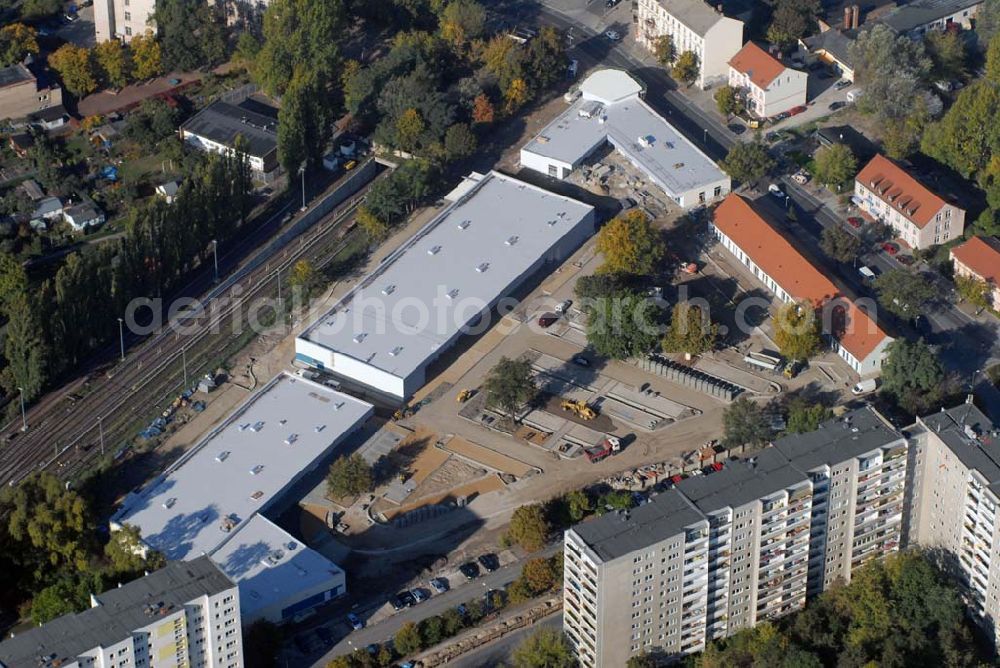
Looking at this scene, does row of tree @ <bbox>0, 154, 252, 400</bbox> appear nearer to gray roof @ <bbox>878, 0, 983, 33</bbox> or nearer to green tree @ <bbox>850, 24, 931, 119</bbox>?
green tree @ <bbox>850, 24, 931, 119</bbox>

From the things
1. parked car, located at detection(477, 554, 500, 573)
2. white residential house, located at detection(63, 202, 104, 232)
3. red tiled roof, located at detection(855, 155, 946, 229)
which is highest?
red tiled roof, located at detection(855, 155, 946, 229)

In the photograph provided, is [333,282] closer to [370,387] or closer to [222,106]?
[370,387]

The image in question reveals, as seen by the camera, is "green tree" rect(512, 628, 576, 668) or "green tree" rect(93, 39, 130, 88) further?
"green tree" rect(93, 39, 130, 88)

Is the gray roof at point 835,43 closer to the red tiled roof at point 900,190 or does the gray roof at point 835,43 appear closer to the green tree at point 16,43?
the red tiled roof at point 900,190

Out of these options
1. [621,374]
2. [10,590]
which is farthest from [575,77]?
[10,590]

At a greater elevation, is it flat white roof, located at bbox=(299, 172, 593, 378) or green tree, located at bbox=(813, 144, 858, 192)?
green tree, located at bbox=(813, 144, 858, 192)

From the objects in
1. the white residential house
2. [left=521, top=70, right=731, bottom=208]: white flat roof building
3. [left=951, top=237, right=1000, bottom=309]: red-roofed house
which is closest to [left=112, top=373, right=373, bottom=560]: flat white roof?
the white residential house

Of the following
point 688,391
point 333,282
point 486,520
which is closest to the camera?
point 486,520
